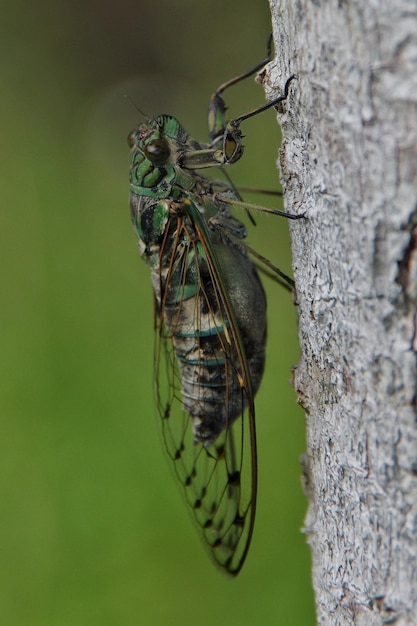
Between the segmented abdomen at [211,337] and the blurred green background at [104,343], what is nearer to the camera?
the segmented abdomen at [211,337]

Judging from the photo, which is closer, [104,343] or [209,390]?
[209,390]

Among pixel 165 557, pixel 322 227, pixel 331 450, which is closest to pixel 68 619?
pixel 165 557

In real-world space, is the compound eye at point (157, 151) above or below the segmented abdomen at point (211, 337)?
above

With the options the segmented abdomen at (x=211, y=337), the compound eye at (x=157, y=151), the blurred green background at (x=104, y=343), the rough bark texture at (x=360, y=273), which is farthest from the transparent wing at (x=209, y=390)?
the blurred green background at (x=104, y=343)

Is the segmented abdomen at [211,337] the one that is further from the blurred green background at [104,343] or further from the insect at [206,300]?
the blurred green background at [104,343]

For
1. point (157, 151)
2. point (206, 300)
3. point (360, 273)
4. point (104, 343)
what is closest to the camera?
point (360, 273)

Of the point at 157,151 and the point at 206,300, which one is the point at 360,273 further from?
the point at 157,151

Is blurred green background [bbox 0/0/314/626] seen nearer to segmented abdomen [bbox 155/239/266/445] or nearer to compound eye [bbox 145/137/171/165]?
segmented abdomen [bbox 155/239/266/445]

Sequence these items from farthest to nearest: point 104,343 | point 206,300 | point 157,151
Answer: point 104,343, point 157,151, point 206,300

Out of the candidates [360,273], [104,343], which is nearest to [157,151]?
[360,273]
